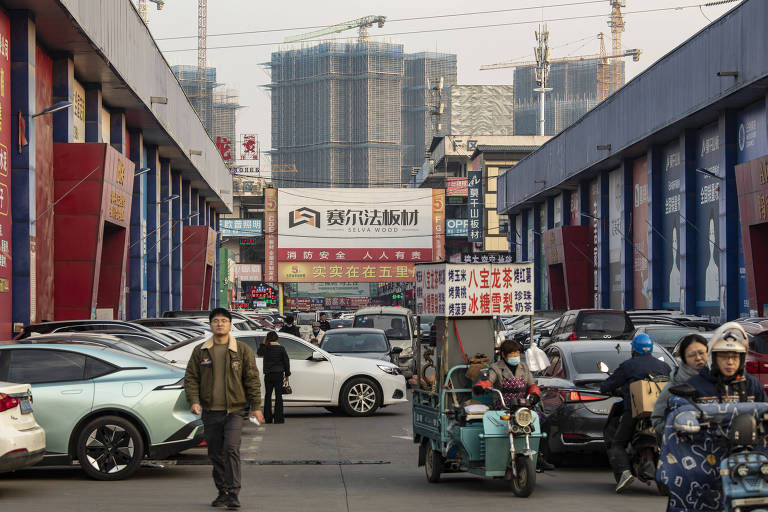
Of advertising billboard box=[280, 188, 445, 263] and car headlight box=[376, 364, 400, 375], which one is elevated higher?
advertising billboard box=[280, 188, 445, 263]

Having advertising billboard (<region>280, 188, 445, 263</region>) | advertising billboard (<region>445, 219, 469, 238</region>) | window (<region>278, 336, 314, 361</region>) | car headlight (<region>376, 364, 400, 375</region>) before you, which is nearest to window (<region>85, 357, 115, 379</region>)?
window (<region>278, 336, 314, 361</region>)

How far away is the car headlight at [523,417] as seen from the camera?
11.9 metres

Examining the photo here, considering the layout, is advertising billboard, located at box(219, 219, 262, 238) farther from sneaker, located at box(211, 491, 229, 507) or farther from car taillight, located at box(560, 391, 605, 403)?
sneaker, located at box(211, 491, 229, 507)

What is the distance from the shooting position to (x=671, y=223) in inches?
1962

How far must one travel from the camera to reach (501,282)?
13906 millimetres

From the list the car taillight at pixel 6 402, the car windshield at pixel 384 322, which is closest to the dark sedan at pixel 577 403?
the car taillight at pixel 6 402

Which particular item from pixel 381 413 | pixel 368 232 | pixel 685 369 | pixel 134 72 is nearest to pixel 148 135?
pixel 134 72

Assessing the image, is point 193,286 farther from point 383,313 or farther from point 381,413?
point 381,413

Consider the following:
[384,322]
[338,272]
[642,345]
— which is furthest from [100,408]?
[338,272]

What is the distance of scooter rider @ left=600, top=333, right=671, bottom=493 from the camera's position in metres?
11.7

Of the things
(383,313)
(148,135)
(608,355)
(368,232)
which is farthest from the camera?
(368,232)

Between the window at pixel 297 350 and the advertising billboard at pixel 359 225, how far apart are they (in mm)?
82116

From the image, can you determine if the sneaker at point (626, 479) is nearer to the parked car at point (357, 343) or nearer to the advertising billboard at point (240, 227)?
the parked car at point (357, 343)

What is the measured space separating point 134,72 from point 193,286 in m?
27.7
